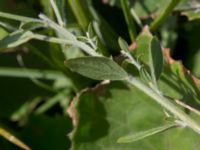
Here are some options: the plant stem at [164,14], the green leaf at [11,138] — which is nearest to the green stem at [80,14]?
the plant stem at [164,14]

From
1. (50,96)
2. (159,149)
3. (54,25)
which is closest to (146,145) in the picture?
(159,149)

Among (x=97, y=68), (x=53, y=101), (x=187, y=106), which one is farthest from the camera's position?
(x=53, y=101)

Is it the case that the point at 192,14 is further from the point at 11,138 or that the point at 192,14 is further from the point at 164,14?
the point at 11,138

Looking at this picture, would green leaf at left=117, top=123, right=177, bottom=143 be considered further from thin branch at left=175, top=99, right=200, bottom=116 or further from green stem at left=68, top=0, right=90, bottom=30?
green stem at left=68, top=0, right=90, bottom=30

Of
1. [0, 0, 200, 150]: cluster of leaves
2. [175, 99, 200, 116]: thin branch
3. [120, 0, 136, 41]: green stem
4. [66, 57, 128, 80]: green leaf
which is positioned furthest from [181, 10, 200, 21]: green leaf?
[66, 57, 128, 80]: green leaf

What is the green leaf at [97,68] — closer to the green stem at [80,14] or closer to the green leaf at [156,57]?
the green leaf at [156,57]

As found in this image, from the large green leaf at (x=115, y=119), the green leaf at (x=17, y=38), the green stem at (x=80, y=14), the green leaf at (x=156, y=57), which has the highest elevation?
the green leaf at (x=17, y=38)

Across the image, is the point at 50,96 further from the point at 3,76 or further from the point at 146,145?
the point at 146,145

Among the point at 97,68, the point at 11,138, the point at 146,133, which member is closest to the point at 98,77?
the point at 97,68
